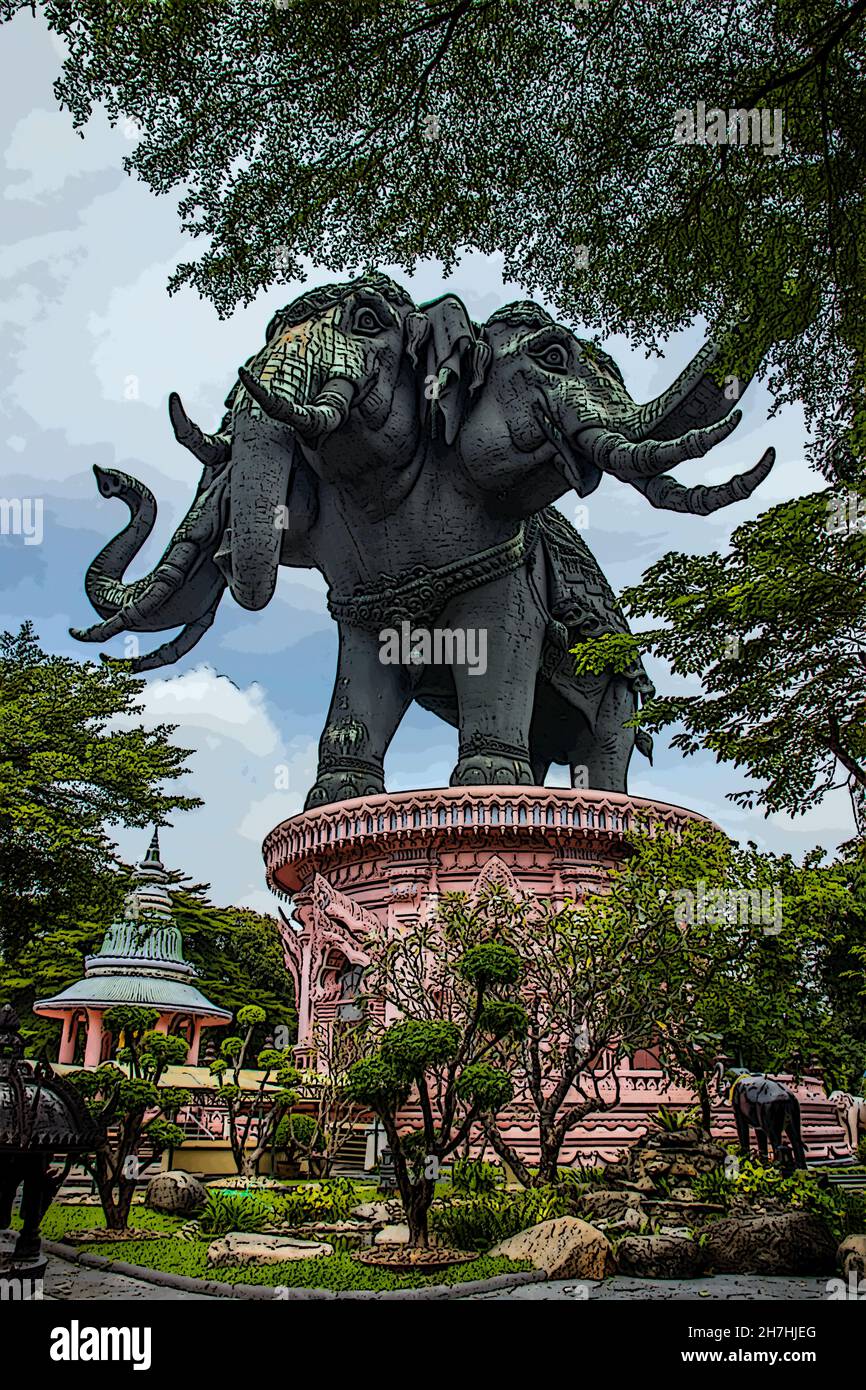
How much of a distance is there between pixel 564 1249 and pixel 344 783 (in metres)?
10.1

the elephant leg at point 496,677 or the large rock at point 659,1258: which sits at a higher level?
the elephant leg at point 496,677

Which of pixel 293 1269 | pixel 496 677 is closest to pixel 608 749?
pixel 496 677

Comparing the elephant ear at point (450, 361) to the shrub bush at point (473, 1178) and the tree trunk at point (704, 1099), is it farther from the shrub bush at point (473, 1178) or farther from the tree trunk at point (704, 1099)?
the shrub bush at point (473, 1178)

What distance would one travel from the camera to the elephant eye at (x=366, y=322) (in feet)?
56.4

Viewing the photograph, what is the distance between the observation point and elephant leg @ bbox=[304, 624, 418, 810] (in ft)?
59.7

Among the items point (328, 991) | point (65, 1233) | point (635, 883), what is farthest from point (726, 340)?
point (328, 991)

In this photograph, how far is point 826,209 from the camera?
924 centimetres

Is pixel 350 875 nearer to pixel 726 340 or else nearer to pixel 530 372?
pixel 530 372

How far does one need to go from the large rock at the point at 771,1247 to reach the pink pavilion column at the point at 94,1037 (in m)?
14.9

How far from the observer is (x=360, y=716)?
61.1ft

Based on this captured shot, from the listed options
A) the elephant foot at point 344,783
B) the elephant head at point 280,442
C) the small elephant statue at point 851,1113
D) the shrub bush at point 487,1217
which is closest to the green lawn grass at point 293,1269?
the shrub bush at point 487,1217

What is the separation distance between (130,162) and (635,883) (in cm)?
861

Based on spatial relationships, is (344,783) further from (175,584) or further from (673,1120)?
(673,1120)

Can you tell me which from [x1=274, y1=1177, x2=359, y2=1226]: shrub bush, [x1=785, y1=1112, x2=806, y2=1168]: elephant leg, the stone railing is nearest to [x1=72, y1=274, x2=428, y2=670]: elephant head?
the stone railing
